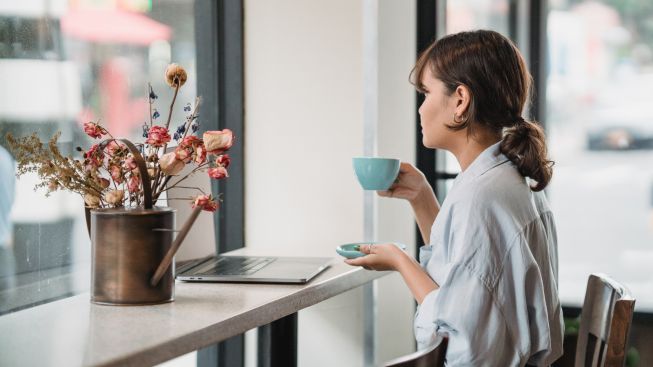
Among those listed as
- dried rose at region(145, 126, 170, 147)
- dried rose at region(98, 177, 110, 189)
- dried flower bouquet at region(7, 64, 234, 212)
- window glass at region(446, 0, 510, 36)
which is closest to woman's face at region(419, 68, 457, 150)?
dried flower bouquet at region(7, 64, 234, 212)

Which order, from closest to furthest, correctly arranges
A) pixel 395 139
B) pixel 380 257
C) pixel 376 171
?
1. pixel 380 257
2. pixel 376 171
3. pixel 395 139

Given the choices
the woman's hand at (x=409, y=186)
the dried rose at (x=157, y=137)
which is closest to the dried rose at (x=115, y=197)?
the dried rose at (x=157, y=137)

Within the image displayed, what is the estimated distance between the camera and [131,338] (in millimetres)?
1381

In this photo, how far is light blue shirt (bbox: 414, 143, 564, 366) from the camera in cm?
155

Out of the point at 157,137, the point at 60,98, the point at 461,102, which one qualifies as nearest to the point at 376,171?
the point at 461,102

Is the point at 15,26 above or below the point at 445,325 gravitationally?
above

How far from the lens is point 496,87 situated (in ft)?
5.81

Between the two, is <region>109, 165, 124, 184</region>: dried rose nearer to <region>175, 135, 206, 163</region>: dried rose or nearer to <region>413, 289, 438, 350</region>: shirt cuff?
<region>175, 135, 206, 163</region>: dried rose

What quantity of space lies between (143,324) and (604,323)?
2.82 ft

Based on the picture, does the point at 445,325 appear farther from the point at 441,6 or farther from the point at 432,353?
the point at 441,6

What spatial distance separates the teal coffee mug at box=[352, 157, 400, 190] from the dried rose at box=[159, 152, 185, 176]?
0.45 m

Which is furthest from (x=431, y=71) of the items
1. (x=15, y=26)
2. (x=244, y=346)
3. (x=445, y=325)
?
(x=244, y=346)

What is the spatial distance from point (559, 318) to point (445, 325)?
0.29 m

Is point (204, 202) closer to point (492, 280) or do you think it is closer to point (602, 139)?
point (492, 280)
